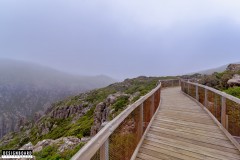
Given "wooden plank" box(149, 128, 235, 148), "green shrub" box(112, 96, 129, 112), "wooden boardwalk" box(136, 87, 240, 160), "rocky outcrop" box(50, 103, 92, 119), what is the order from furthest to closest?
"rocky outcrop" box(50, 103, 92, 119) → "green shrub" box(112, 96, 129, 112) → "wooden plank" box(149, 128, 235, 148) → "wooden boardwalk" box(136, 87, 240, 160)

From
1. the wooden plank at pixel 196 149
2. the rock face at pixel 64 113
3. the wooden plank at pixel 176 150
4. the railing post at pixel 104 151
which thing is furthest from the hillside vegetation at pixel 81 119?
the railing post at pixel 104 151

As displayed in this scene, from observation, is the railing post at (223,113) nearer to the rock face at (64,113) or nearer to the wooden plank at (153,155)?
the wooden plank at (153,155)

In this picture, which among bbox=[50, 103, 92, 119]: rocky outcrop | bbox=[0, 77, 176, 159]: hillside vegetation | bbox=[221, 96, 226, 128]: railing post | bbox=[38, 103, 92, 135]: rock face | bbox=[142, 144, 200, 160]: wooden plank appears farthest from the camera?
bbox=[50, 103, 92, 119]: rocky outcrop

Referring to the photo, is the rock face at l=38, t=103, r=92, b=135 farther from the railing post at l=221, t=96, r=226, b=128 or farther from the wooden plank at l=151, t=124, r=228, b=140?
the railing post at l=221, t=96, r=226, b=128

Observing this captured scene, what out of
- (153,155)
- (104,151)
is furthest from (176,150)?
(104,151)

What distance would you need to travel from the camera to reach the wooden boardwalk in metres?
4.66

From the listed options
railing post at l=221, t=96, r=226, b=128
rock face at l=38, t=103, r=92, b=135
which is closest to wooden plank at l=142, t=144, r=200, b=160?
railing post at l=221, t=96, r=226, b=128

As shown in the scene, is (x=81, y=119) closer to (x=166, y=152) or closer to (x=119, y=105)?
(x=119, y=105)

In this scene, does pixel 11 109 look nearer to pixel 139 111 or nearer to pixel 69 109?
A: pixel 69 109

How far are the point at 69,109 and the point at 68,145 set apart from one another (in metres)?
41.4

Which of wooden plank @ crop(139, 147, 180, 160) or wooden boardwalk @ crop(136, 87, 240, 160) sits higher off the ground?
wooden boardwalk @ crop(136, 87, 240, 160)

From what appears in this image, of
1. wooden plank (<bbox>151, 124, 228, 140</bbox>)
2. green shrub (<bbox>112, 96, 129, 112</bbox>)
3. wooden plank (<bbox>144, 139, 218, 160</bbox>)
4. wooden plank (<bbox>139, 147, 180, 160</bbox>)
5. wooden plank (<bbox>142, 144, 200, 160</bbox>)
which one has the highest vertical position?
wooden plank (<bbox>151, 124, 228, 140</bbox>)

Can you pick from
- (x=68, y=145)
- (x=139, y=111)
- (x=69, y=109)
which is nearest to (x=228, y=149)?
(x=139, y=111)

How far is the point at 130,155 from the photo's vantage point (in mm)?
4605
